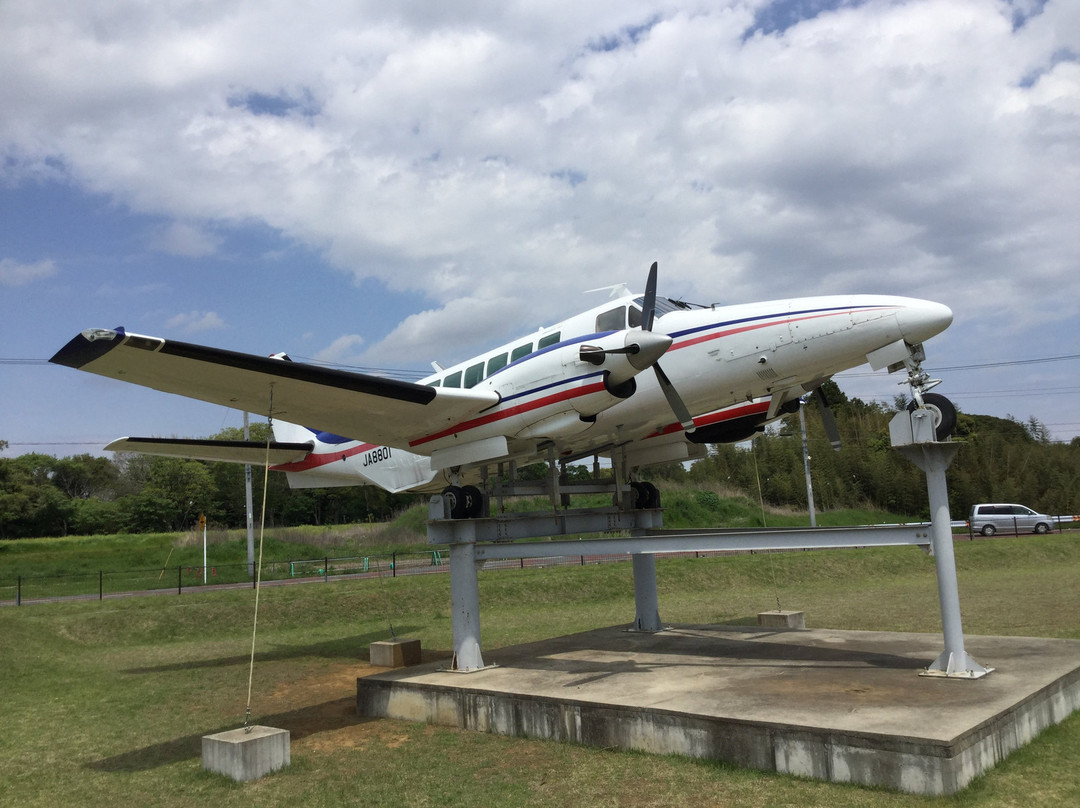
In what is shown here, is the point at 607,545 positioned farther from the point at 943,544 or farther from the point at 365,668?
the point at 365,668

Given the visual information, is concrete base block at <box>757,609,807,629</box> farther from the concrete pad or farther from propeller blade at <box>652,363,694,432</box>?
propeller blade at <box>652,363,694,432</box>

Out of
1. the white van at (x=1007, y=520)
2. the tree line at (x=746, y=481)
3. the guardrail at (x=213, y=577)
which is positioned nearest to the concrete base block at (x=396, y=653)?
the guardrail at (x=213, y=577)

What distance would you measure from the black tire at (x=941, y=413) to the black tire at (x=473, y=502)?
22.0ft

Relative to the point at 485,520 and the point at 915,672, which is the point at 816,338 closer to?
the point at 915,672

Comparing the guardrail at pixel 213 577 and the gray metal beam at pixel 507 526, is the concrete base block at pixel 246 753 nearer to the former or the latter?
the gray metal beam at pixel 507 526

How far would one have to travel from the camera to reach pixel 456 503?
505 inches

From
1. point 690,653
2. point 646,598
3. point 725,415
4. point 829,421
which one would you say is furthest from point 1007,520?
point 690,653

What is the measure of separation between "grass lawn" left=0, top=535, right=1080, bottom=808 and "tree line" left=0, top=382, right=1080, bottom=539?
37.0ft

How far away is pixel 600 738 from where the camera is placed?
9.15 meters

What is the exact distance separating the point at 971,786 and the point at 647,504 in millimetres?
8776

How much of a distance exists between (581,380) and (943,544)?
17.3 ft

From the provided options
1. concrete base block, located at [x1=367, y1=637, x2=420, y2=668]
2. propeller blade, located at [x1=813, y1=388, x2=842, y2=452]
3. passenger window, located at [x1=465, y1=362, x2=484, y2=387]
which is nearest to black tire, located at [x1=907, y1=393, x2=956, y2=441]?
propeller blade, located at [x1=813, y1=388, x2=842, y2=452]

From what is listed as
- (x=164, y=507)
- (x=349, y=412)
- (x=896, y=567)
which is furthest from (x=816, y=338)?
(x=164, y=507)

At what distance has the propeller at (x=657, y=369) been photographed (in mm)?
11672
